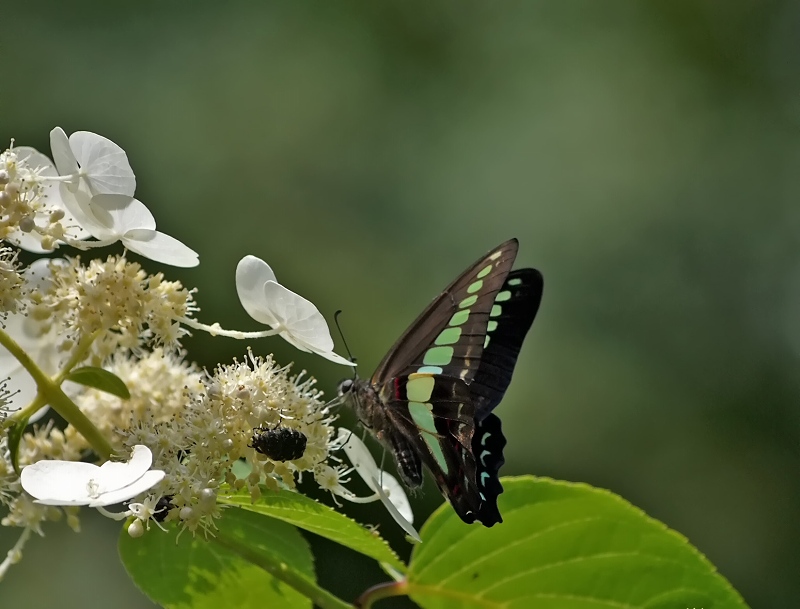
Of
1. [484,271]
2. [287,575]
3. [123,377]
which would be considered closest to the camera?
[287,575]

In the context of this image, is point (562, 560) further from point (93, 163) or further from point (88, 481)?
point (93, 163)

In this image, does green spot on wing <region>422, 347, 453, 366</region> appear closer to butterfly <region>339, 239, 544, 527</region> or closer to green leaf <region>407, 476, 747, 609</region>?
butterfly <region>339, 239, 544, 527</region>

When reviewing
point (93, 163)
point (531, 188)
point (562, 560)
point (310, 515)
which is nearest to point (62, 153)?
point (93, 163)

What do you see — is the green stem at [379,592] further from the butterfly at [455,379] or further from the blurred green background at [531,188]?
the blurred green background at [531,188]

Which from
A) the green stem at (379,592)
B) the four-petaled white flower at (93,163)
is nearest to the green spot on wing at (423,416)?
the green stem at (379,592)

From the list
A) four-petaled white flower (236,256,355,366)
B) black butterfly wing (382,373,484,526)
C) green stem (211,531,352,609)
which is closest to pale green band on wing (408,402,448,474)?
black butterfly wing (382,373,484,526)
